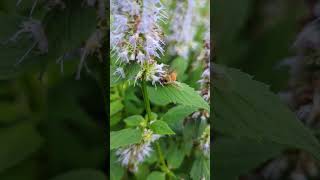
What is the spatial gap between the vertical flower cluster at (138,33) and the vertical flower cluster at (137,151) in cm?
6

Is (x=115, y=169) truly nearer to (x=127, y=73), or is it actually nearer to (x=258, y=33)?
(x=127, y=73)

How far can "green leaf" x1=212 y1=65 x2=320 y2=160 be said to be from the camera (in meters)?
0.49

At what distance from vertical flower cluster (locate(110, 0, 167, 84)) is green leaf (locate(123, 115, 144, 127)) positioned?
0.14ft

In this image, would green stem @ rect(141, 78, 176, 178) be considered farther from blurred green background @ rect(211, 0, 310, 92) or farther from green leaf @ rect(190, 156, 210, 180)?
blurred green background @ rect(211, 0, 310, 92)

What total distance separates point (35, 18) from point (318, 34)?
242 millimetres

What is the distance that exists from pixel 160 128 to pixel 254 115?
72mm

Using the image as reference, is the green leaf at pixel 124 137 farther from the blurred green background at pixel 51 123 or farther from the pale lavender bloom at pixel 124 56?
the blurred green background at pixel 51 123

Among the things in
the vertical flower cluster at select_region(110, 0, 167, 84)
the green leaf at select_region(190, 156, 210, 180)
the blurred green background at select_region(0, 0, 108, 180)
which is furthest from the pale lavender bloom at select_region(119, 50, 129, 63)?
the blurred green background at select_region(0, 0, 108, 180)

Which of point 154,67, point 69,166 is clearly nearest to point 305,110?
point 154,67

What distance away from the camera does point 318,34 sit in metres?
0.57

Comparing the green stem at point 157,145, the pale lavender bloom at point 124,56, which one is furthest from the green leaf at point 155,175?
the pale lavender bloom at point 124,56

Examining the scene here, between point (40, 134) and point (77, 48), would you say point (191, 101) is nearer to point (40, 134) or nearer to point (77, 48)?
point (77, 48)

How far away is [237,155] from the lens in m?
0.58

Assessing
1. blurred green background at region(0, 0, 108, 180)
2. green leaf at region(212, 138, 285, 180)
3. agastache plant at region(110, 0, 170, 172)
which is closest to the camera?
agastache plant at region(110, 0, 170, 172)
